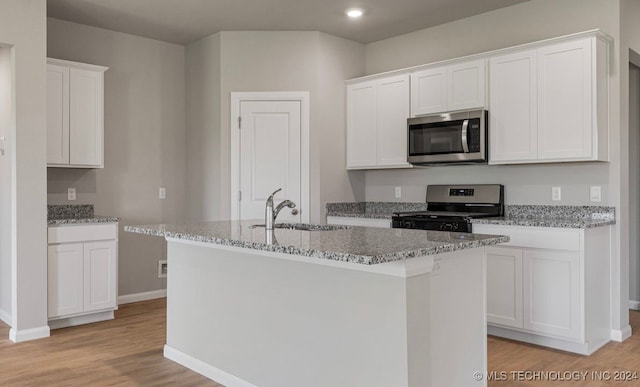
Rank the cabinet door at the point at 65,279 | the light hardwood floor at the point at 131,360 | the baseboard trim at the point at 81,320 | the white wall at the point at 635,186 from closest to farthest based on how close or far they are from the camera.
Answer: the light hardwood floor at the point at 131,360
the cabinet door at the point at 65,279
the baseboard trim at the point at 81,320
the white wall at the point at 635,186

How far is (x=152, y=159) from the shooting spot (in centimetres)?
531

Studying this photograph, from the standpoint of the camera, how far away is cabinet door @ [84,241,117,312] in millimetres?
4254

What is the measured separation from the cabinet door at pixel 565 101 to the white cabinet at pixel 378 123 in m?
1.26

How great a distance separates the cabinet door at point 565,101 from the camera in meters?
3.67

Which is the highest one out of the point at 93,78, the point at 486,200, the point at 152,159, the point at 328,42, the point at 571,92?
the point at 328,42

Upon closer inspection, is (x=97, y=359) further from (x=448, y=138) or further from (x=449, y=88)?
(x=449, y=88)

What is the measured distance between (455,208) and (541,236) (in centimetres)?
115

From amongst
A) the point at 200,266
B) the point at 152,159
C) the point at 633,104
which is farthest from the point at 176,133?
the point at 633,104

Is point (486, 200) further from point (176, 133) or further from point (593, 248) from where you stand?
point (176, 133)

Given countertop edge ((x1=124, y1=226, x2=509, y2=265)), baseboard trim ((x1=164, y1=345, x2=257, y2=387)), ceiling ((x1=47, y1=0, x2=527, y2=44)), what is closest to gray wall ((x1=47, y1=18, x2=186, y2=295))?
ceiling ((x1=47, y1=0, x2=527, y2=44))

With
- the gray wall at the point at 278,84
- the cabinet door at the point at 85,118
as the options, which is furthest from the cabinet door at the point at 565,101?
the cabinet door at the point at 85,118

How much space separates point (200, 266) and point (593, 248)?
8.61 ft

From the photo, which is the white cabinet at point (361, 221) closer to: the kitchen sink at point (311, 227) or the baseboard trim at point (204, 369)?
the kitchen sink at point (311, 227)

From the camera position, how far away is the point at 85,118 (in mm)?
4453
